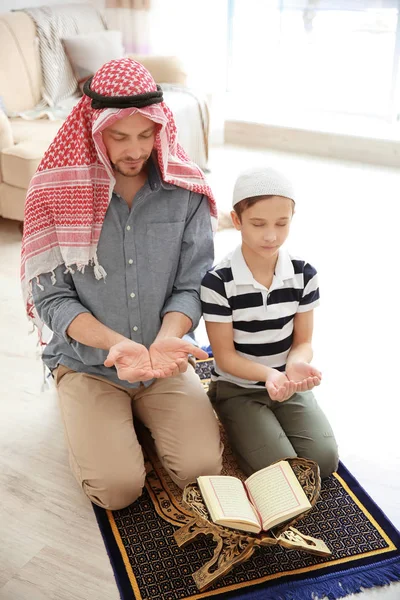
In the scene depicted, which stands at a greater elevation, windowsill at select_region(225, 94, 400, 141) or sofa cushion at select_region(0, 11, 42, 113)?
sofa cushion at select_region(0, 11, 42, 113)

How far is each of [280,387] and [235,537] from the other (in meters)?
0.37

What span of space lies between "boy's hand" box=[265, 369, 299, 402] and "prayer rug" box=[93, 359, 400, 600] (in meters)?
0.32

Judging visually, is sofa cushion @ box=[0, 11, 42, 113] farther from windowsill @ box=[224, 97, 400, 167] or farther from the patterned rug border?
the patterned rug border

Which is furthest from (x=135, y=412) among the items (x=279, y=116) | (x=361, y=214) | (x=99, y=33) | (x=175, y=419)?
(x=279, y=116)

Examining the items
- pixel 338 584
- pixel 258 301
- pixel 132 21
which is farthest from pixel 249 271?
pixel 132 21

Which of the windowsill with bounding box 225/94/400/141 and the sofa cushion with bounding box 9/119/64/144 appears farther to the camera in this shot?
the windowsill with bounding box 225/94/400/141

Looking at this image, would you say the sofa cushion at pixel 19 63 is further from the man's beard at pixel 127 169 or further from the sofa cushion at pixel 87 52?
the man's beard at pixel 127 169

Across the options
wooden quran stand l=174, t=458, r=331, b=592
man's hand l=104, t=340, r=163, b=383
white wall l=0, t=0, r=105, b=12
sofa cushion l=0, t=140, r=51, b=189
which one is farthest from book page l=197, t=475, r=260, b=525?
white wall l=0, t=0, r=105, b=12

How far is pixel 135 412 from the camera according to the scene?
185 centimetres

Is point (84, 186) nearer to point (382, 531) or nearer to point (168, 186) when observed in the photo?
point (168, 186)

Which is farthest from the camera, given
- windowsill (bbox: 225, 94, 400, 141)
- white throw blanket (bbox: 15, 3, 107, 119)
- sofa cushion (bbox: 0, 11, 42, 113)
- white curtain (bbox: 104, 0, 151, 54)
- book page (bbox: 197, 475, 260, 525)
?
white curtain (bbox: 104, 0, 151, 54)

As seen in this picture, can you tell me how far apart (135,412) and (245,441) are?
0.31 m

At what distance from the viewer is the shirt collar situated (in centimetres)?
173

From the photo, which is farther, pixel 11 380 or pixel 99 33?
pixel 99 33
